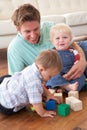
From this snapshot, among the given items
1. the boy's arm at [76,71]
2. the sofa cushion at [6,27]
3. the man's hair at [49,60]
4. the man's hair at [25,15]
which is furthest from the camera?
the sofa cushion at [6,27]

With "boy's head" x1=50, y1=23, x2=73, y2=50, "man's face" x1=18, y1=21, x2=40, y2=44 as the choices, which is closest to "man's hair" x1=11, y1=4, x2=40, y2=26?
"man's face" x1=18, y1=21, x2=40, y2=44

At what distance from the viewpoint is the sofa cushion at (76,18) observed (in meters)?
3.02

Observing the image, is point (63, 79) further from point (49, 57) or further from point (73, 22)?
point (73, 22)

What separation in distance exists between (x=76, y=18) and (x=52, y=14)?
0.38 m

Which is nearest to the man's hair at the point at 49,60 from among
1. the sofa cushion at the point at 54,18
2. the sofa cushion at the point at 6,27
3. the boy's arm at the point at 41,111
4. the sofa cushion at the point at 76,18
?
the boy's arm at the point at 41,111

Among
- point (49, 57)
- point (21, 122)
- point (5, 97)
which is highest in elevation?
point (49, 57)

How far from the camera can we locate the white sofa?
100 inches

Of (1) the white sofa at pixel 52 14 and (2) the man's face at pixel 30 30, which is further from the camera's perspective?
(1) the white sofa at pixel 52 14

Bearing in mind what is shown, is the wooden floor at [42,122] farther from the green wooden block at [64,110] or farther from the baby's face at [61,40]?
the baby's face at [61,40]

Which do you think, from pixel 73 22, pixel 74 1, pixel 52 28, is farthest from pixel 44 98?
pixel 74 1

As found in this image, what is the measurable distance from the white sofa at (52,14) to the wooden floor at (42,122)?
1293 mm

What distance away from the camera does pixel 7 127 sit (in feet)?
4.07

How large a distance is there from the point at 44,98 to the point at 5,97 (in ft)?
0.81

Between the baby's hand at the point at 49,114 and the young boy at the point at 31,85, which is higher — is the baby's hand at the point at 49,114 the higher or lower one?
the lower one
